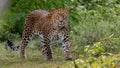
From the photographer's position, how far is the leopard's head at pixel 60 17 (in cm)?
949

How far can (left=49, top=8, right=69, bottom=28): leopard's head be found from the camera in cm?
949

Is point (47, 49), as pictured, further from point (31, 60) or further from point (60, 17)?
point (60, 17)

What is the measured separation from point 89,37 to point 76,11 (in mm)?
2955

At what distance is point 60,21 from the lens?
9.63 m

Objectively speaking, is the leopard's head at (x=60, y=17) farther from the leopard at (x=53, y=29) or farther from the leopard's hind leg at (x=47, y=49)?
the leopard's hind leg at (x=47, y=49)

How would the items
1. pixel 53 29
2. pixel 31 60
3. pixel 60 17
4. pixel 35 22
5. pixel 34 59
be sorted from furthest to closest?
pixel 35 22
pixel 34 59
pixel 31 60
pixel 53 29
pixel 60 17

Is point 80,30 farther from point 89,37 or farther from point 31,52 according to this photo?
point 31,52

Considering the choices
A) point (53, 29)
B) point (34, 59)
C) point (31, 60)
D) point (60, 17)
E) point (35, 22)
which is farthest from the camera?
point (35, 22)

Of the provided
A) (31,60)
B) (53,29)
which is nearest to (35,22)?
(53,29)

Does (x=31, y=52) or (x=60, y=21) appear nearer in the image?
(x=60, y=21)

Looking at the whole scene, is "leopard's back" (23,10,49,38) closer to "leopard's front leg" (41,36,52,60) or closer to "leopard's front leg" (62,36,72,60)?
"leopard's front leg" (41,36,52,60)

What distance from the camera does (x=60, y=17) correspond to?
31.4ft

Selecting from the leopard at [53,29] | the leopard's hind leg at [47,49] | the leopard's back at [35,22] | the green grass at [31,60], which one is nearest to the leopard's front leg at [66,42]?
the leopard at [53,29]

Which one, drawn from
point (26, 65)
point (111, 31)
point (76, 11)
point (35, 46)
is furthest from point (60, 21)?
point (76, 11)
